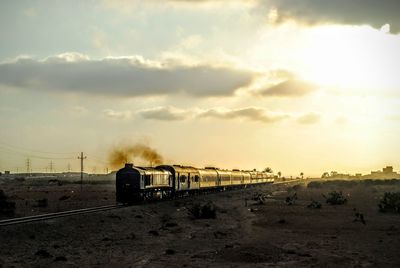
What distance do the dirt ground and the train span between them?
21.4 feet

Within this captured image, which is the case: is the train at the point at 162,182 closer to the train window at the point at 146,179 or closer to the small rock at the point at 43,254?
the train window at the point at 146,179

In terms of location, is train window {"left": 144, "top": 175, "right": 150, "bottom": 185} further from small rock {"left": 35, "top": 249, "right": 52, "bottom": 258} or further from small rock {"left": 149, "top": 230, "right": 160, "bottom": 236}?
small rock {"left": 35, "top": 249, "right": 52, "bottom": 258}

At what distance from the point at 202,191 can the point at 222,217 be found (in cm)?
3701

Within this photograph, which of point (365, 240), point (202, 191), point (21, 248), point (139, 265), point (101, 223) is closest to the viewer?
point (139, 265)

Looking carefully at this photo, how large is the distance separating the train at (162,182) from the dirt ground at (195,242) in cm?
653

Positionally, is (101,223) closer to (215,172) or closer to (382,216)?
(382,216)

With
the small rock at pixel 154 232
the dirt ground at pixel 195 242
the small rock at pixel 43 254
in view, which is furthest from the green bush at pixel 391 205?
the small rock at pixel 43 254

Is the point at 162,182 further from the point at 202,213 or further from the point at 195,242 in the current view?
the point at 195,242

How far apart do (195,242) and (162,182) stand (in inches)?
1053

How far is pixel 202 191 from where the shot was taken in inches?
3039

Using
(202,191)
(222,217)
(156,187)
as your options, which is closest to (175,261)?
(222,217)

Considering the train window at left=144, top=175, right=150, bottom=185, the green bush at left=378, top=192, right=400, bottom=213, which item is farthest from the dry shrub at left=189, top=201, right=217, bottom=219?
the green bush at left=378, top=192, right=400, bottom=213

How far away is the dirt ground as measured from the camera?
20.5m

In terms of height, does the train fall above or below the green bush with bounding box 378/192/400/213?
above
